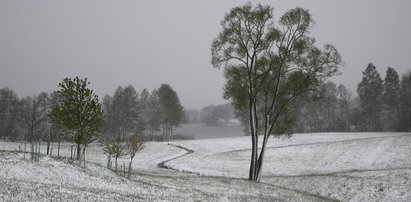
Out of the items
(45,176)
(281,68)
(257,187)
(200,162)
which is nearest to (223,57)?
(281,68)

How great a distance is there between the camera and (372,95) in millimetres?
91562

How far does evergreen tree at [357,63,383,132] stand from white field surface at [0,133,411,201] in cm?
2983

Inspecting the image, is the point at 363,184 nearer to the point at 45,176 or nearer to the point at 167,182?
the point at 167,182

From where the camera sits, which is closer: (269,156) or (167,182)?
(167,182)

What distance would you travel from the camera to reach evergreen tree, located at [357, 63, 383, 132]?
3595 inches

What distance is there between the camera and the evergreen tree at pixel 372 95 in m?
91.3

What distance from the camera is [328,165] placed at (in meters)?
45.7

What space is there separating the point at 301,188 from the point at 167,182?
1429 centimetres


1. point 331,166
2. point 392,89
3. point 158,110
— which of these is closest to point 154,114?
point 158,110

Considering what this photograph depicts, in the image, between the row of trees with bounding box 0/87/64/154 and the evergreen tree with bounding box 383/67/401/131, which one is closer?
the row of trees with bounding box 0/87/64/154

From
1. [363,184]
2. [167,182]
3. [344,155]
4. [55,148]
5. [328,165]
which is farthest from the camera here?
[55,148]

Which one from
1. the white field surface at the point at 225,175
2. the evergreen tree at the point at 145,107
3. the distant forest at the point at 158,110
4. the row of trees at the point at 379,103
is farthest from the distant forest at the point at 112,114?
the row of trees at the point at 379,103

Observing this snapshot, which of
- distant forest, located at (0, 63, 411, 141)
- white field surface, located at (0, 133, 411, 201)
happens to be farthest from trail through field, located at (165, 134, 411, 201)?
distant forest, located at (0, 63, 411, 141)

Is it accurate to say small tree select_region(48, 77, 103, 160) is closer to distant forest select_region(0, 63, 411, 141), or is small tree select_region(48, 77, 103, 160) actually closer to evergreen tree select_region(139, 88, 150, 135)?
distant forest select_region(0, 63, 411, 141)
